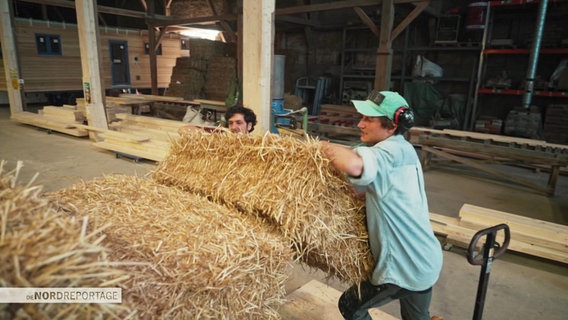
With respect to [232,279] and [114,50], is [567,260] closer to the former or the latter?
[232,279]

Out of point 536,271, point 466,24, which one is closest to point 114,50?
point 466,24

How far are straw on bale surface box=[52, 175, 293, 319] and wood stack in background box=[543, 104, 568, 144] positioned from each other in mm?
9756

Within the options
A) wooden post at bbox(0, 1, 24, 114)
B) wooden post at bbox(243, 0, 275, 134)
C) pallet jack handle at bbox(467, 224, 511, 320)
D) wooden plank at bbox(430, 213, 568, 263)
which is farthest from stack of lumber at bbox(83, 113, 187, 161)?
pallet jack handle at bbox(467, 224, 511, 320)

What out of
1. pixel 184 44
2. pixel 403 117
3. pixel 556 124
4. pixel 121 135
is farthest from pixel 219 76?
pixel 403 117

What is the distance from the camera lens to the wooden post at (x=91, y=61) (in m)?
7.80

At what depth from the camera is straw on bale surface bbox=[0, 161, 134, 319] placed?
2.63 feet

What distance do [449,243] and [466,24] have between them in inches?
331

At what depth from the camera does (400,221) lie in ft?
5.76

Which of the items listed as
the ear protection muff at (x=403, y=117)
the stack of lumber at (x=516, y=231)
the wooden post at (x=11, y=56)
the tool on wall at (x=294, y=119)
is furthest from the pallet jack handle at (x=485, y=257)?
the wooden post at (x=11, y=56)

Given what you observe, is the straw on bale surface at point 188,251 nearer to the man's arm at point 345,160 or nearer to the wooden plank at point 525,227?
the man's arm at point 345,160

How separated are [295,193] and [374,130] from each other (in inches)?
21.9

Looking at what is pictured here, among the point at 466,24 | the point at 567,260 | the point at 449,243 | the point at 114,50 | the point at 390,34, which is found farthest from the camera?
the point at 114,50

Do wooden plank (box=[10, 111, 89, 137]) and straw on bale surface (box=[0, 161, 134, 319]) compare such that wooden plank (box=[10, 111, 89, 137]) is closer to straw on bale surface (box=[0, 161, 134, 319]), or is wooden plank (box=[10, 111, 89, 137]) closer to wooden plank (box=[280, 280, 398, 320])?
wooden plank (box=[280, 280, 398, 320])

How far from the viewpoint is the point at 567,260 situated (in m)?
3.58
